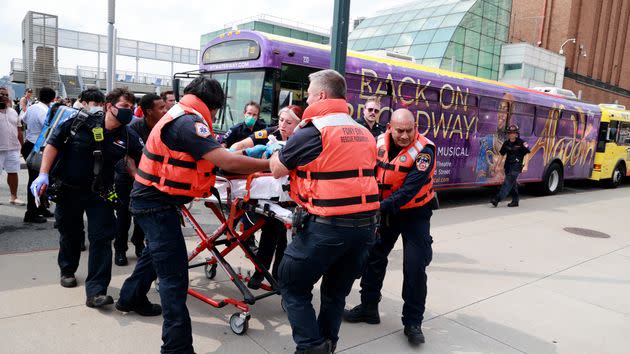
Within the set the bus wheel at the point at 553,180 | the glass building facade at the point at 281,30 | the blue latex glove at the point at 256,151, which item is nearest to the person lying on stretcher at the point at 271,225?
the blue latex glove at the point at 256,151

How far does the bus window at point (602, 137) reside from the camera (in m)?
15.3

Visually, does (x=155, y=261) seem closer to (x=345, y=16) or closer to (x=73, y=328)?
(x=73, y=328)

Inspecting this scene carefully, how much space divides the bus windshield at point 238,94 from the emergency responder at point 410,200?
411cm

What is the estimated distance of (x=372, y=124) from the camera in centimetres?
552

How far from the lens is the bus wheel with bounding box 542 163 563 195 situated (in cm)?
1314

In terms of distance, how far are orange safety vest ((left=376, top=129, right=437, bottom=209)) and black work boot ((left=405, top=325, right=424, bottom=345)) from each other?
966 mm

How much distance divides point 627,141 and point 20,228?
18.5 m

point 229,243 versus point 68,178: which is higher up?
point 68,178

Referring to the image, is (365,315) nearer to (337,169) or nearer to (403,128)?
(403,128)

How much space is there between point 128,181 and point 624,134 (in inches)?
676

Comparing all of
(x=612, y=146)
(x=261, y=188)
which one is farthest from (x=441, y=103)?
(x=612, y=146)

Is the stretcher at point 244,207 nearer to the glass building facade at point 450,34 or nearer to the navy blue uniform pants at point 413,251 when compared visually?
the navy blue uniform pants at point 413,251

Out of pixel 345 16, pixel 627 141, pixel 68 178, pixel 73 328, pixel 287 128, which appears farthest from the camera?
pixel 627 141

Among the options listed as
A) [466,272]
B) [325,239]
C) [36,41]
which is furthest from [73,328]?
[36,41]
